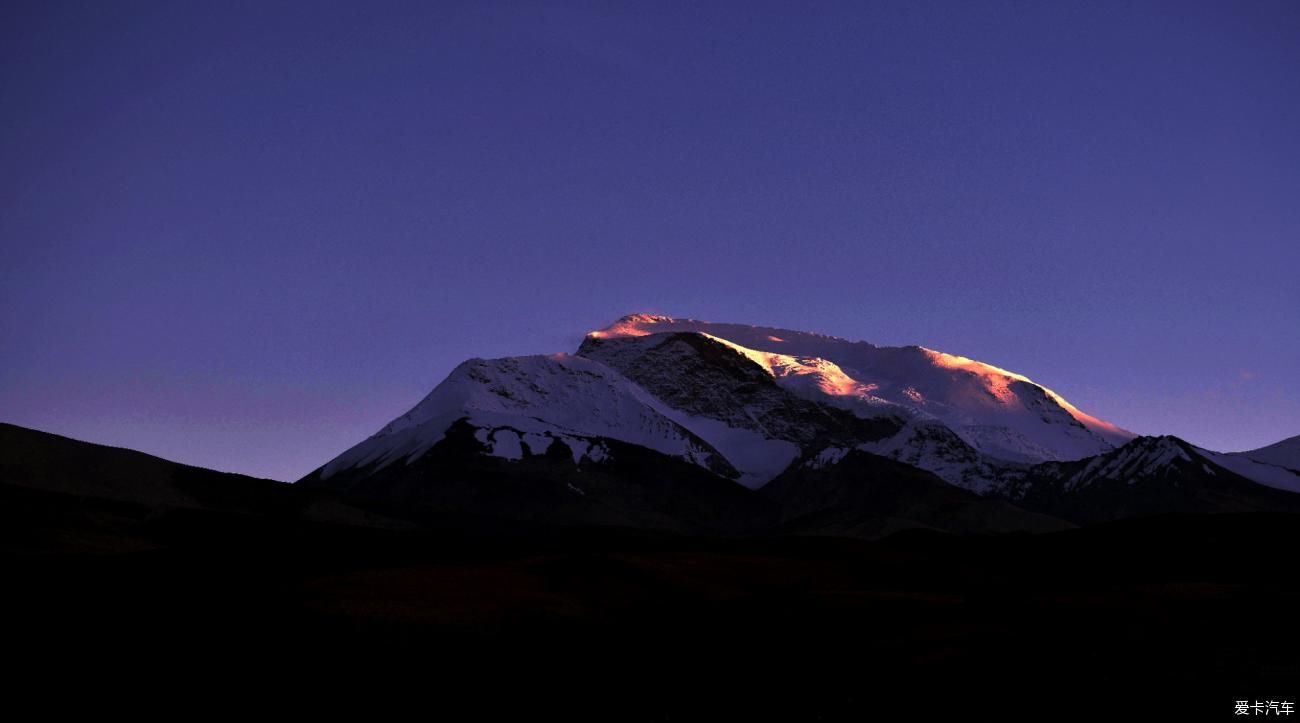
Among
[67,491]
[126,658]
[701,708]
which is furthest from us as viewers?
[67,491]

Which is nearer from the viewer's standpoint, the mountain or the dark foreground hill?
the dark foreground hill

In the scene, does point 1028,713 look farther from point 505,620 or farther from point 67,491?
point 67,491

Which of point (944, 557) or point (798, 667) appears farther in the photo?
point (944, 557)

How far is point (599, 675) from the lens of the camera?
51.5 m

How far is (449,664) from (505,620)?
9.10 meters

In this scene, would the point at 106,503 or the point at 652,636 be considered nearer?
the point at 652,636

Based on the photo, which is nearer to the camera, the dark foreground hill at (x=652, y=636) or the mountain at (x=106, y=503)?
the dark foreground hill at (x=652, y=636)

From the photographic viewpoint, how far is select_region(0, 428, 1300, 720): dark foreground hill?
148 ft

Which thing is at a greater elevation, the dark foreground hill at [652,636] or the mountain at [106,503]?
the mountain at [106,503]

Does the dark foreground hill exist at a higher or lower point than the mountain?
lower

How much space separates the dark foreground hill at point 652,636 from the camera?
45250 millimetres

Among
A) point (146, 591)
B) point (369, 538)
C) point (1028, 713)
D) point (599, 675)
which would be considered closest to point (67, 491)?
point (369, 538)

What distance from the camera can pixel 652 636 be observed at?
6091 cm

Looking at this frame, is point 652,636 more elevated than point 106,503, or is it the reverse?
point 106,503
